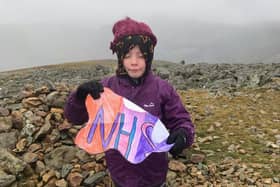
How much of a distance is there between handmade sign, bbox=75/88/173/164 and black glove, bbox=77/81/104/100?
111 mm

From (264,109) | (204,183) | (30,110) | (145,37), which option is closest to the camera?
(145,37)

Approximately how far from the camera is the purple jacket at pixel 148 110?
5.15 m

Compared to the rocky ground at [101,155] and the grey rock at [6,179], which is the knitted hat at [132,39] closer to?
the rocky ground at [101,155]

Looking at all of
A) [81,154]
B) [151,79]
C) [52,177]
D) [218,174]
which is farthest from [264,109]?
[151,79]

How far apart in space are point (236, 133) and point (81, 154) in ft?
12.4

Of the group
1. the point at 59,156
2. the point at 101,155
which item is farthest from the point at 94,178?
the point at 59,156

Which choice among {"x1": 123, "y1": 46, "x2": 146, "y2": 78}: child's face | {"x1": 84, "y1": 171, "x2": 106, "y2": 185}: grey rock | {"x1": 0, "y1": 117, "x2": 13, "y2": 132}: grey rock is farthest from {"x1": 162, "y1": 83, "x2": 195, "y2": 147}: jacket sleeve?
{"x1": 0, "y1": 117, "x2": 13, "y2": 132}: grey rock

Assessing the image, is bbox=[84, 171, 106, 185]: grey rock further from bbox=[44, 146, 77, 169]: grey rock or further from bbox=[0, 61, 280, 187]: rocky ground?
bbox=[44, 146, 77, 169]: grey rock

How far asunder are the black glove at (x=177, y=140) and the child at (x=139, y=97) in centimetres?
1

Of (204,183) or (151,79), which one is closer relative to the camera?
(151,79)

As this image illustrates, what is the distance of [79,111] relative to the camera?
5066 mm

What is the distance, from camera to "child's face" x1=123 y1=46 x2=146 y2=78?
502cm

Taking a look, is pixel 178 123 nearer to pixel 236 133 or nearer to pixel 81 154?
pixel 81 154

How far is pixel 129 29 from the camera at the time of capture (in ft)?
16.6
